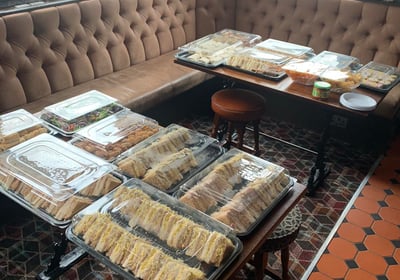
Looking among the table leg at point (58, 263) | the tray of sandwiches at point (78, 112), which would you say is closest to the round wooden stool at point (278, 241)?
the table leg at point (58, 263)

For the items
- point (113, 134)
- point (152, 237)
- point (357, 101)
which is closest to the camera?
point (152, 237)

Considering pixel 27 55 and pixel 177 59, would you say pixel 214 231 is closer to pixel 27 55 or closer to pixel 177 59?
pixel 177 59

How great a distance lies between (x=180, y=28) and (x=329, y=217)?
2271mm

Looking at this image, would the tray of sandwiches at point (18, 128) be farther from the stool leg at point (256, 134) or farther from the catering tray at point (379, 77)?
the catering tray at point (379, 77)

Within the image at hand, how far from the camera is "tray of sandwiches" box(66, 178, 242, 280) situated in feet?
4.00

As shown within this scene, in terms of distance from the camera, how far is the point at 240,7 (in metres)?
4.02

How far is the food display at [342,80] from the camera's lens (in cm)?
242

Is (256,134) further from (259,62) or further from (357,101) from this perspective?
(357,101)

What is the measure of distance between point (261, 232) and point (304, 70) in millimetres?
1498

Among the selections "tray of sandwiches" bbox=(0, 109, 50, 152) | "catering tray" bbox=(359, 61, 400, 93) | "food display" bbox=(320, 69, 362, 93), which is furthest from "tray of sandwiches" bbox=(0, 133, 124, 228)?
"catering tray" bbox=(359, 61, 400, 93)

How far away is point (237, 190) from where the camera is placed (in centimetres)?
153

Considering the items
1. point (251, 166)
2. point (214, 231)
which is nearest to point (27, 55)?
point (251, 166)

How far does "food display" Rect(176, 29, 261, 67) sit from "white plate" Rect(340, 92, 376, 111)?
0.88m

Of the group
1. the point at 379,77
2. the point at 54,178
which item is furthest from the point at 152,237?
the point at 379,77
